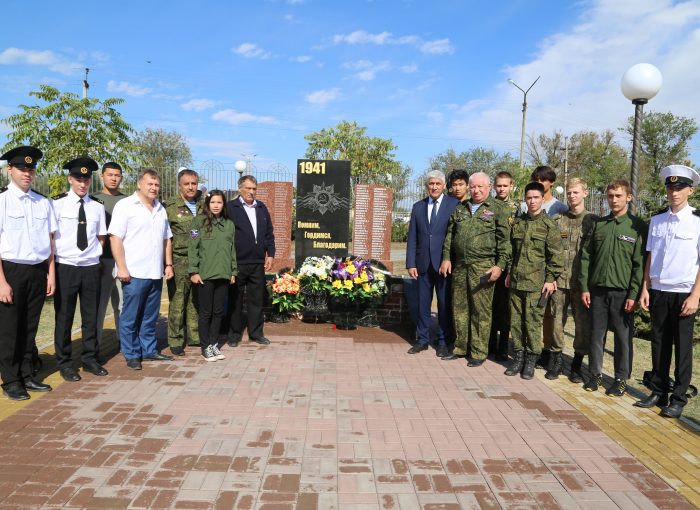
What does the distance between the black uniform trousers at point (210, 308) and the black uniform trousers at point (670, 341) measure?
399 cm

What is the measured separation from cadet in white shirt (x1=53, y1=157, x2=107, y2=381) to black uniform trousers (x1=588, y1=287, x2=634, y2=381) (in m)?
4.43

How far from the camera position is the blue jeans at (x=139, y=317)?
4.89 meters

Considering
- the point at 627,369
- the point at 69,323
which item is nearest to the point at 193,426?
the point at 69,323

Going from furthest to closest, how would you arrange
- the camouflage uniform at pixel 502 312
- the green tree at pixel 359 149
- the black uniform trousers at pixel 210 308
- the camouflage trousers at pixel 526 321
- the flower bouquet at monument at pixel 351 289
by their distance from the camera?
1. the green tree at pixel 359 149
2. the flower bouquet at monument at pixel 351 289
3. the camouflage uniform at pixel 502 312
4. the black uniform trousers at pixel 210 308
5. the camouflage trousers at pixel 526 321

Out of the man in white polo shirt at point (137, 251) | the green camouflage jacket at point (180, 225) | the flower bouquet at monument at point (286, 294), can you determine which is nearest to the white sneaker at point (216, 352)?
the man in white polo shirt at point (137, 251)

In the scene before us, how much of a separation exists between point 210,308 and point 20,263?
176 centimetres

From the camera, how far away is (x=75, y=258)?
4.52 meters

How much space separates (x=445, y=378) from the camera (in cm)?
479

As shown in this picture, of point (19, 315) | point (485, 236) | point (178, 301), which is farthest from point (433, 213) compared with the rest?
point (19, 315)

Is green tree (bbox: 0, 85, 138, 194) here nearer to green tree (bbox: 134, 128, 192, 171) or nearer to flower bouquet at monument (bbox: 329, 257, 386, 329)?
flower bouquet at monument (bbox: 329, 257, 386, 329)

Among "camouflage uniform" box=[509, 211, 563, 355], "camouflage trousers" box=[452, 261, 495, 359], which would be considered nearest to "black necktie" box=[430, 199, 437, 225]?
"camouflage trousers" box=[452, 261, 495, 359]

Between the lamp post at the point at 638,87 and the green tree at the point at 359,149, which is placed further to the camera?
the green tree at the point at 359,149

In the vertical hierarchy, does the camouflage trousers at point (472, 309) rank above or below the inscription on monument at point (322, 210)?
below

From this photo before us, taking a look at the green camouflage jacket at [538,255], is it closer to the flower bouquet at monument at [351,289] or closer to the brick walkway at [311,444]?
the brick walkway at [311,444]
